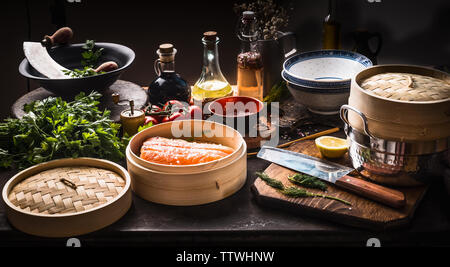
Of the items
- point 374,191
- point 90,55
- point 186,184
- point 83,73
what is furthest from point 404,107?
point 90,55

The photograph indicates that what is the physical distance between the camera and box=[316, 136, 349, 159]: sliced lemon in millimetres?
1746

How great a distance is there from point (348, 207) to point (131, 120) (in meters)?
0.91

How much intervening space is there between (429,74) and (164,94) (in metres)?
1.06

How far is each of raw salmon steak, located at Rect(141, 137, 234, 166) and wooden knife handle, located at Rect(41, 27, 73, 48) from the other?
2.78ft

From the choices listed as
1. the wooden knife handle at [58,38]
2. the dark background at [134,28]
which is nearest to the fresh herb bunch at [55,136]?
the wooden knife handle at [58,38]

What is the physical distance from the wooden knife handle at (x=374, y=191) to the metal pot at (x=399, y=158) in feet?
0.22

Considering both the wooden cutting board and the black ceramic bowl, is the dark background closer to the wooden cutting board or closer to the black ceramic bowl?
the black ceramic bowl

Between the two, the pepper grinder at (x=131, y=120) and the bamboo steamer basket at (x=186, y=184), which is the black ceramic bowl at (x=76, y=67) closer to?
the pepper grinder at (x=131, y=120)

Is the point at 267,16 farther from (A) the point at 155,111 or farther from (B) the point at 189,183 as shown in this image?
(B) the point at 189,183

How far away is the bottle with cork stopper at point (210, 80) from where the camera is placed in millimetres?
2056

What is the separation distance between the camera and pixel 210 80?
2.14 metres

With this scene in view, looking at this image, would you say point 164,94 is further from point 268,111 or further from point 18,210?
point 18,210

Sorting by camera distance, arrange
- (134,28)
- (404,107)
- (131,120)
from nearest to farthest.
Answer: (404,107) → (131,120) → (134,28)

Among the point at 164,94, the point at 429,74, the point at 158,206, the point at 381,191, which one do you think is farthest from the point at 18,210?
the point at 429,74
